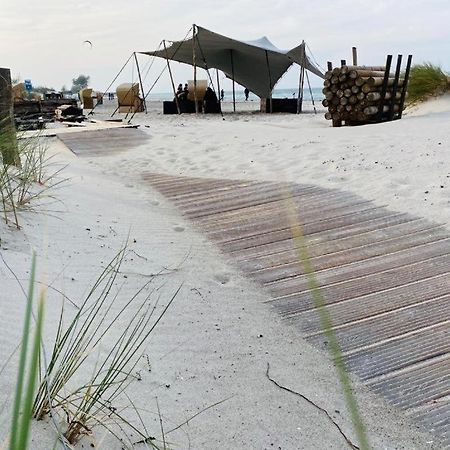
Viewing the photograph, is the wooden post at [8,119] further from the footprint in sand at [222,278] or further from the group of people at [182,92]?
the group of people at [182,92]

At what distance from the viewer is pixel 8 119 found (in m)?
4.59

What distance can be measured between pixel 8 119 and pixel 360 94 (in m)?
6.96

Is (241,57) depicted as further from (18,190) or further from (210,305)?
(210,305)

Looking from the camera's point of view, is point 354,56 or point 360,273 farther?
point 354,56

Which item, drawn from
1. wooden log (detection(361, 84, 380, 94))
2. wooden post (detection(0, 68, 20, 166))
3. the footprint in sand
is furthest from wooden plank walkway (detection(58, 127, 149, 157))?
the footprint in sand

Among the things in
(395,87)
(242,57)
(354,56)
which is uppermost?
(242,57)

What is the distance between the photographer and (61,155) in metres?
7.26

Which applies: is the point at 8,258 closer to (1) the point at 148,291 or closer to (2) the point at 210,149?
(1) the point at 148,291

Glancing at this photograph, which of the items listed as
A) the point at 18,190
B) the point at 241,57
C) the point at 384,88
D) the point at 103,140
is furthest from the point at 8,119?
the point at 241,57

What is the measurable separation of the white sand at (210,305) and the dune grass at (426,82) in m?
6.02

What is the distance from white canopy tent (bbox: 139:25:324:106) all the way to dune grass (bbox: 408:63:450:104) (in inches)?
240

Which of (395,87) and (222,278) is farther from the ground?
(395,87)

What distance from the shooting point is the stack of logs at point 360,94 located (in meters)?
9.76

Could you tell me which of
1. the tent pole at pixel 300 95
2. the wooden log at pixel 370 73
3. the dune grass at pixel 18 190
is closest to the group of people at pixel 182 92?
the tent pole at pixel 300 95
